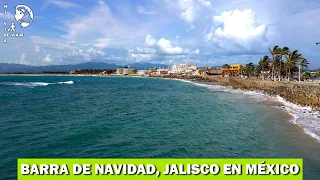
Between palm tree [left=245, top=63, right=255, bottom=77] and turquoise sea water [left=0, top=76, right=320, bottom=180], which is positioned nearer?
turquoise sea water [left=0, top=76, right=320, bottom=180]

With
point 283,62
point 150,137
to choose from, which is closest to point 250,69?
point 283,62

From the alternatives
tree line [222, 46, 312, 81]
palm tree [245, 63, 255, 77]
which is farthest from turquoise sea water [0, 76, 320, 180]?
palm tree [245, 63, 255, 77]

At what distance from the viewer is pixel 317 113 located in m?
28.4

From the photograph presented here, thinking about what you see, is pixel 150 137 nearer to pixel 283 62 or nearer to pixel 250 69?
pixel 283 62

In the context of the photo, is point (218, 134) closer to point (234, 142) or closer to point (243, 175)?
point (234, 142)

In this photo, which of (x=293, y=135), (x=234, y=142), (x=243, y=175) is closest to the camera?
(x=243, y=175)

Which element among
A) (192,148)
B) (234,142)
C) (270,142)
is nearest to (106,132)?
(192,148)

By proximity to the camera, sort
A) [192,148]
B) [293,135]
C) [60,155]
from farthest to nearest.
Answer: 1. [293,135]
2. [192,148]
3. [60,155]

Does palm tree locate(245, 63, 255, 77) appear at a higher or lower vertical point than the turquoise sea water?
higher

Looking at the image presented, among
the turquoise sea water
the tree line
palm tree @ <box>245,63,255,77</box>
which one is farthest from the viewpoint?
palm tree @ <box>245,63,255,77</box>

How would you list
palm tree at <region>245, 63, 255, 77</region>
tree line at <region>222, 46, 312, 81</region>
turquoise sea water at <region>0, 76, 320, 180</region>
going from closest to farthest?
turquoise sea water at <region>0, 76, 320, 180</region> → tree line at <region>222, 46, 312, 81</region> → palm tree at <region>245, 63, 255, 77</region>

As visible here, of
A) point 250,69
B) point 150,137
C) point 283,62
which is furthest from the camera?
point 250,69

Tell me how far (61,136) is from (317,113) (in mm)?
22654

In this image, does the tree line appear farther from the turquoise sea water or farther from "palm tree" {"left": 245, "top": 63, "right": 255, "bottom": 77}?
the turquoise sea water
